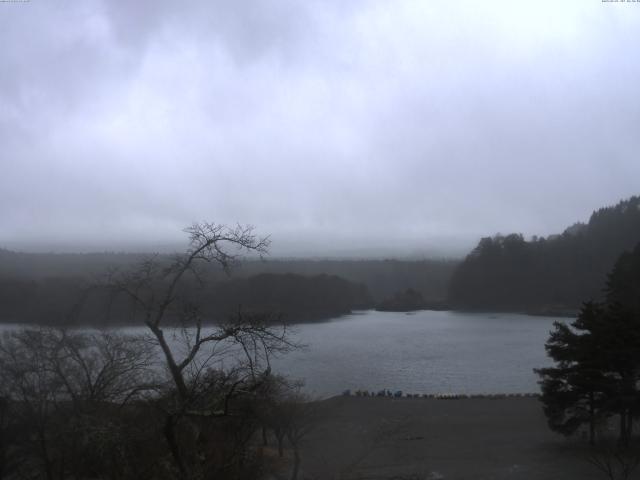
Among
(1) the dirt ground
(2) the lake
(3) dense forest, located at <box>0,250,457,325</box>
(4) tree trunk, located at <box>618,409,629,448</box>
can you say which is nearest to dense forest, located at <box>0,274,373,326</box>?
(3) dense forest, located at <box>0,250,457,325</box>

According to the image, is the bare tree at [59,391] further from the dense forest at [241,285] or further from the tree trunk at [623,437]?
the tree trunk at [623,437]

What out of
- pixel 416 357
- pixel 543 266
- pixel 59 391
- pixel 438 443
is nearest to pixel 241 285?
pixel 416 357

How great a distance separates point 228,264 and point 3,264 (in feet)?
56.2

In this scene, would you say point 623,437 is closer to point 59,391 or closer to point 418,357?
point 59,391

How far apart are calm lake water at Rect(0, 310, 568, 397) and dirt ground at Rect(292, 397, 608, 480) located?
7.27 ft

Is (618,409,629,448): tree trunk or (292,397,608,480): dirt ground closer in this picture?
(292,397,608,480): dirt ground

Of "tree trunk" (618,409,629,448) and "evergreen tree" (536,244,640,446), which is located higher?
"evergreen tree" (536,244,640,446)

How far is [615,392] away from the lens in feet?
34.8

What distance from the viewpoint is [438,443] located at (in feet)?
40.8

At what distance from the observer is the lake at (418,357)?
65.7 ft

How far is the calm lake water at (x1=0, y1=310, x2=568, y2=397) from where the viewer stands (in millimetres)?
19922

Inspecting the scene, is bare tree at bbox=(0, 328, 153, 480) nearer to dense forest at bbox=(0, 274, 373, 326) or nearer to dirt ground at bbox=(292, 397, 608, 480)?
dense forest at bbox=(0, 274, 373, 326)

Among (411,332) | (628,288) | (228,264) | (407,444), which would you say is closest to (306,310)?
(411,332)

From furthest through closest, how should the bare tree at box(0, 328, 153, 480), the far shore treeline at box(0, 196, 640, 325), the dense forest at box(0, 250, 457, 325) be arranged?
the far shore treeline at box(0, 196, 640, 325), the dense forest at box(0, 250, 457, 325), the bare tree at box(0, 328, 153, 480)
